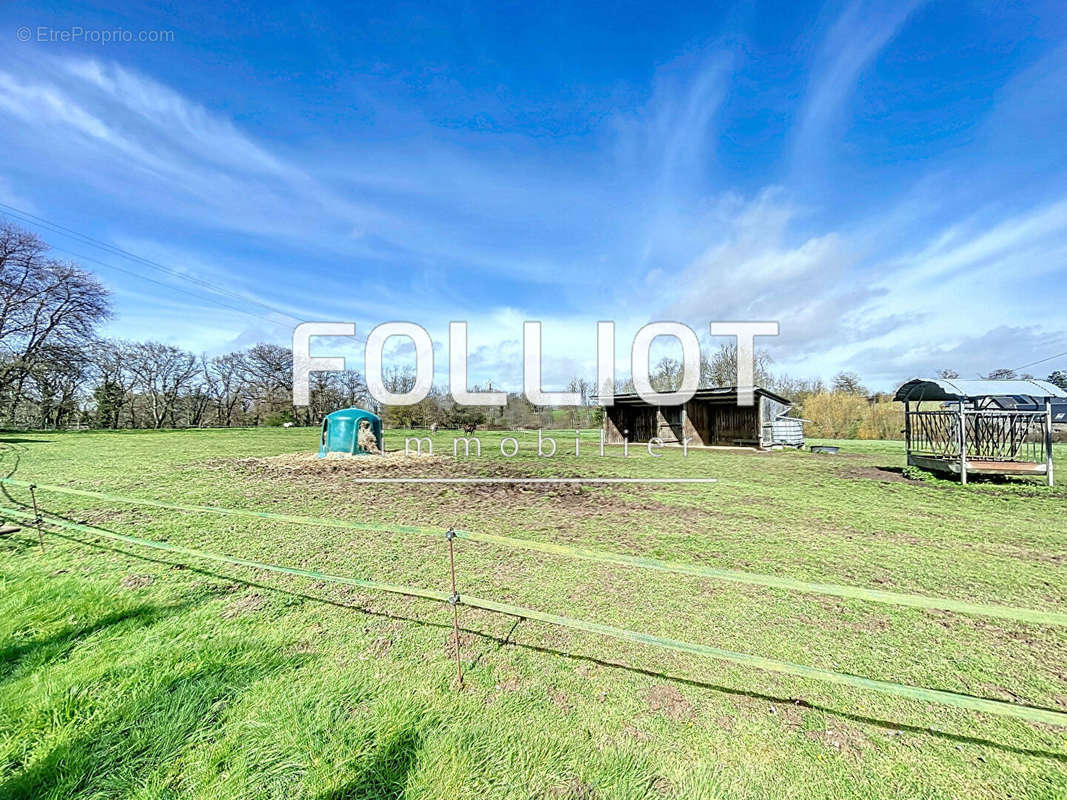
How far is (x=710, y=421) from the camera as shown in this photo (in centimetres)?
1827

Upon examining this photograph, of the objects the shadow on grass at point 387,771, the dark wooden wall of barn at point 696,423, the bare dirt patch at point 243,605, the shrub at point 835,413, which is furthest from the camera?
the shrub at point 835,413

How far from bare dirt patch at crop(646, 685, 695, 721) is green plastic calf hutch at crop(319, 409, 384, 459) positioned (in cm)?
1235

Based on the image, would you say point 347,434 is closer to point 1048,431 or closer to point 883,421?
point 1048,431

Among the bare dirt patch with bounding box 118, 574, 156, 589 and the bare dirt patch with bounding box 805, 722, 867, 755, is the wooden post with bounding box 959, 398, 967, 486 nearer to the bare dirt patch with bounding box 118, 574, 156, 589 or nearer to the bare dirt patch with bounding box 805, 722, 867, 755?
the bare dirt patch with bounding box 805, 722, 867, 755

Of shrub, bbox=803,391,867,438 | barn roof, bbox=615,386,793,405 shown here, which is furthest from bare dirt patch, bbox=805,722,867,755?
shrub, bbox=803,391,867,438

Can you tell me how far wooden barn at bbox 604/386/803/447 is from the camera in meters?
16.7

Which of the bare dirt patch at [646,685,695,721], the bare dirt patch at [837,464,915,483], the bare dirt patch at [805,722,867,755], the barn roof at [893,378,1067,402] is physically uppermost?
the barn roof at [893,378,1067,402]

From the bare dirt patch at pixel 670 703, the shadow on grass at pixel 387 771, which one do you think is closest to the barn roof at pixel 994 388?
the bare dirt patch at pixel 670 703

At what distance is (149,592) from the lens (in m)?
3.41

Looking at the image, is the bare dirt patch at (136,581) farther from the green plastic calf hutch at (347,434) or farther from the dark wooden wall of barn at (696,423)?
the dark wooden wall of barn at (696,423)

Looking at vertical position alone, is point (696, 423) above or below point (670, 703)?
above

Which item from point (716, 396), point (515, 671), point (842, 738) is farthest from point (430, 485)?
point (716, 396)

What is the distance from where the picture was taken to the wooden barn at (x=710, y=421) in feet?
54.7

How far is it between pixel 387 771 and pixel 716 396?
17.5m
